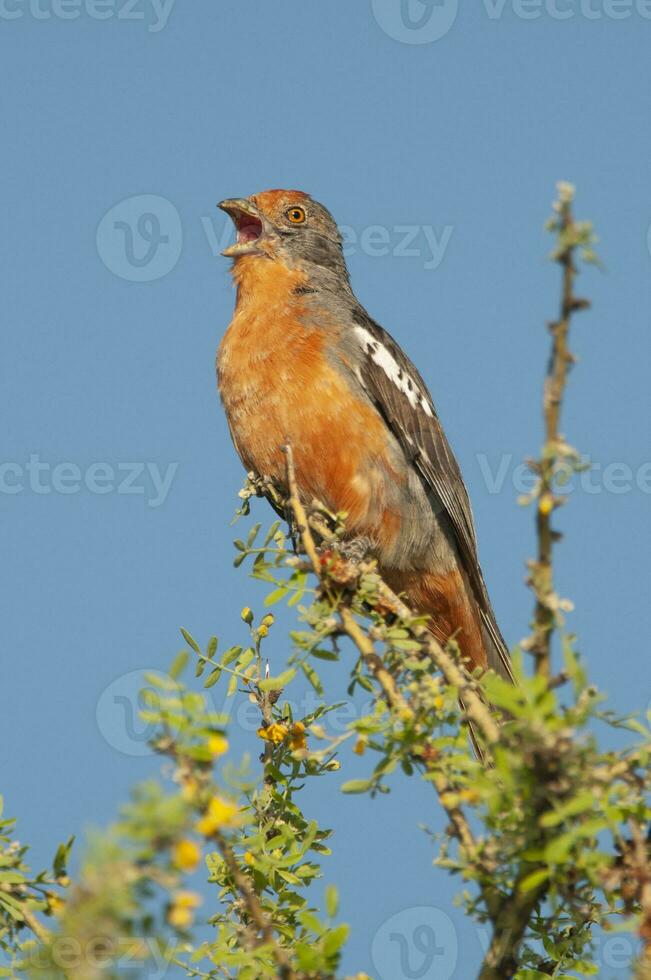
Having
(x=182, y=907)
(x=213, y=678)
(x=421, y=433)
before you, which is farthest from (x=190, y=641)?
(x=421, y=433)

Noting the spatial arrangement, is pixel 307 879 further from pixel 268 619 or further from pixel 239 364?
pixel 239 364

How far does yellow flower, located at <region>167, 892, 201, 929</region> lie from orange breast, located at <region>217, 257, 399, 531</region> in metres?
5.37

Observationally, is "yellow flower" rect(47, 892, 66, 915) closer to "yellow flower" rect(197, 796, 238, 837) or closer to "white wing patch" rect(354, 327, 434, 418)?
"yellow flower" rect(197, 796, 238, 837)

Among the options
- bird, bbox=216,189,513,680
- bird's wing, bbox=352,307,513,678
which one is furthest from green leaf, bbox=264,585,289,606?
bird's wing, bbox=352,307,513,678

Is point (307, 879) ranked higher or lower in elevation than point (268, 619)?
lower

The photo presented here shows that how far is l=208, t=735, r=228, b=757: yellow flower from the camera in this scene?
2117mm

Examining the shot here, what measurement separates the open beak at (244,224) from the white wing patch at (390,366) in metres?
1.18

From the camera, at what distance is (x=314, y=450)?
7.36m

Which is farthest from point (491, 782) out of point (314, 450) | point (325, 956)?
point (314, 450)

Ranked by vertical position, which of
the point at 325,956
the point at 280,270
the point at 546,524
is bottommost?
the point at 325,956

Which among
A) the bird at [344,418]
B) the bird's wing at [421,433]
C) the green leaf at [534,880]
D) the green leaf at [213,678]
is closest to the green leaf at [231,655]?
the green leaf at [213,678]

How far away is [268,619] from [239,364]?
13.0 ft

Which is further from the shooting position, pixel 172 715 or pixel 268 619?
pixel 268 619

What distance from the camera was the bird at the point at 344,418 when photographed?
744 centimetres
